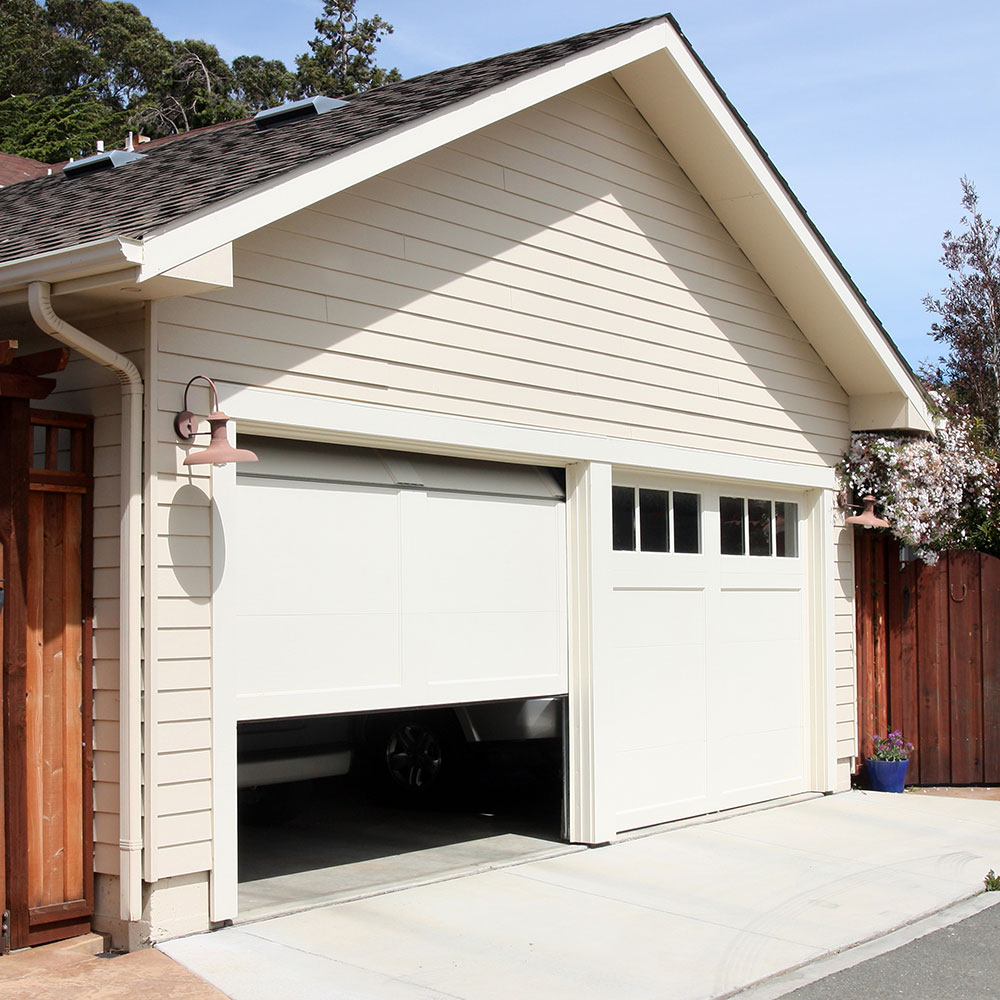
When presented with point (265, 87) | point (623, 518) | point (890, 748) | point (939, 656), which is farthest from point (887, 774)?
point (265, 87)

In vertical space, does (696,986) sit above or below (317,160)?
below

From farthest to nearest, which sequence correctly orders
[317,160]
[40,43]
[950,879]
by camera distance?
[40,43]
[950,879]
[317,160]

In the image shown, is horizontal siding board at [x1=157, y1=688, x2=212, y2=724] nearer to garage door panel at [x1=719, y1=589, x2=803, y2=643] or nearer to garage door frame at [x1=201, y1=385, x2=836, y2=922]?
garage door frame at [x1=201, y1=385, x2=836, y2=922]

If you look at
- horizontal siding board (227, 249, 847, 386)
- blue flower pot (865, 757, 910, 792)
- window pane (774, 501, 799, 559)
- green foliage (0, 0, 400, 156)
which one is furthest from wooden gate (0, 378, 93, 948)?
green foliage (0, 0, 400, 156)

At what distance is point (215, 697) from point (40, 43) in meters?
41.4

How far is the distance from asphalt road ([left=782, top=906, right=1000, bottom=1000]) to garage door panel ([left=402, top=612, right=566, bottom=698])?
2.74 metres

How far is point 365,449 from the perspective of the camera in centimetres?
714

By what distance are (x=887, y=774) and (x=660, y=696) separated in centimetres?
311

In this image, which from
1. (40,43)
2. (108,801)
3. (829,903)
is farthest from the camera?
(40,43)

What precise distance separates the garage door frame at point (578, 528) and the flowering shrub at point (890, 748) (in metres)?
0.75

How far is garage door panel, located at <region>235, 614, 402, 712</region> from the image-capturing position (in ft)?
21.0

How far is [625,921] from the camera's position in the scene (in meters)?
6.48

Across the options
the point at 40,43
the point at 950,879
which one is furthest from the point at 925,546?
the point at 40,43

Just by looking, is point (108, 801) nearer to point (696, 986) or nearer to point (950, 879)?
point (696, 986)
